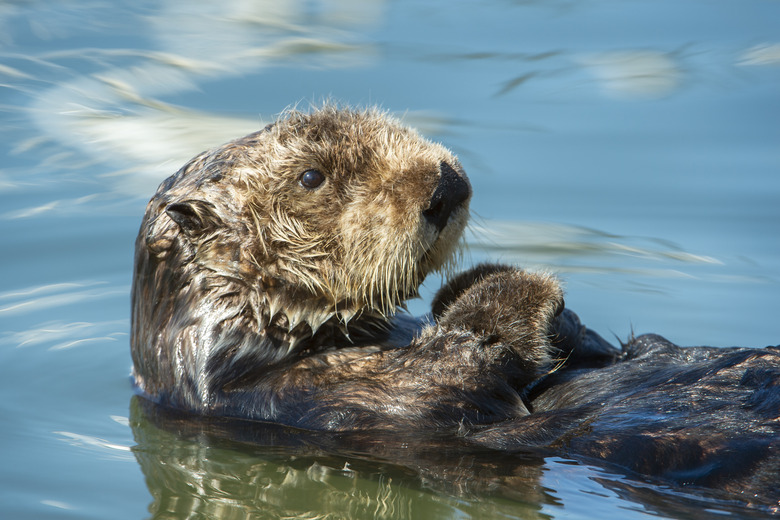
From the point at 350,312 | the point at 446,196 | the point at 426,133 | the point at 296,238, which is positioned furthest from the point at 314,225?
the point at 426,133

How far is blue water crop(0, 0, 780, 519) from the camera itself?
3299mm

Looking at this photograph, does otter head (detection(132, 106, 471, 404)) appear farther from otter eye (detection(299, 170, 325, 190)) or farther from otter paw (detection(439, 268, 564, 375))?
otter paw (detection(439, 268, 564, 375))

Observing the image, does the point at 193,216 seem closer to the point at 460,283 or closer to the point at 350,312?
the point at 350,312

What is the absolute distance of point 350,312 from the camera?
3863mm

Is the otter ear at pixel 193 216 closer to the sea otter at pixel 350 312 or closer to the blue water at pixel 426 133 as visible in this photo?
the sea otter at pixel 350 312

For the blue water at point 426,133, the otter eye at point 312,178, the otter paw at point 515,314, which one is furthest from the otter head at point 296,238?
the blue water at point 426,133

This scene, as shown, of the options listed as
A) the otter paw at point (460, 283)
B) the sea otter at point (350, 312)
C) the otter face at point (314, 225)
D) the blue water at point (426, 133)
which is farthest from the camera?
the otter paw at point (460, 283)

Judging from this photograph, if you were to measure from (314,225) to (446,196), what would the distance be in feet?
1.79

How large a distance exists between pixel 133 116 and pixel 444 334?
5.10 metres

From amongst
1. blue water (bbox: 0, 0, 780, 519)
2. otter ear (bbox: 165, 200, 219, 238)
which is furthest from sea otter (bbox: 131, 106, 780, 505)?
blue water (bbox: 0, 0, 780, 519)

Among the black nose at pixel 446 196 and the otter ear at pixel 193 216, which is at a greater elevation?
the black nose at pixel 446 196

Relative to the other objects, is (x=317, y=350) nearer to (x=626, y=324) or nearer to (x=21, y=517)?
(x=21, y=517)

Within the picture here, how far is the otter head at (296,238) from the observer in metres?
3.68

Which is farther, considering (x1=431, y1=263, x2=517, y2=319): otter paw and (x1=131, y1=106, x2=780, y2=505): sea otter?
(x1=431, y1=263, x2=517, y2=319): otter paw
